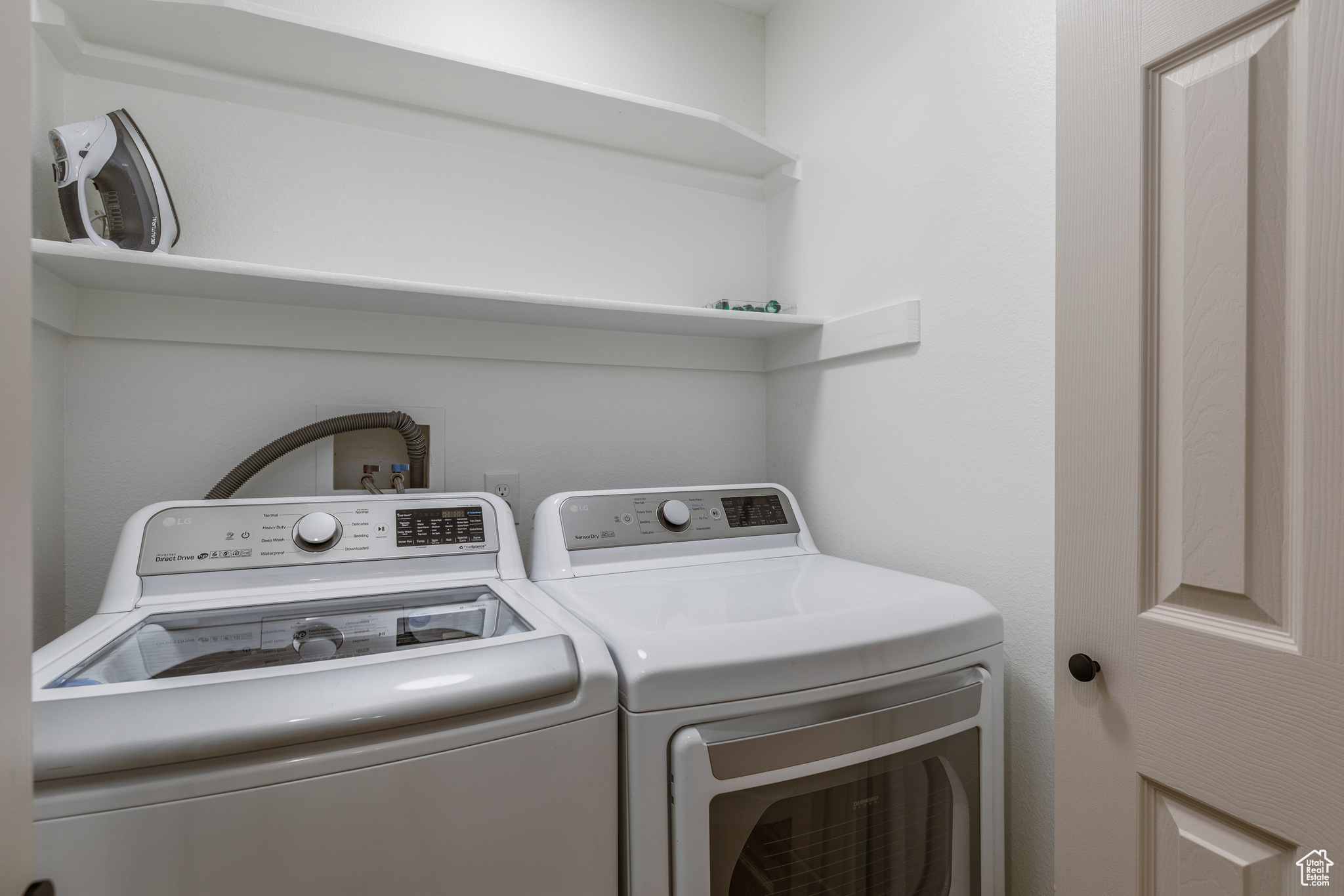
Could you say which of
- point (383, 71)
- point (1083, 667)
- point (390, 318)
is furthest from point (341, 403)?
point (1083, 667)

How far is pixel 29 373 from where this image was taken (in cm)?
39

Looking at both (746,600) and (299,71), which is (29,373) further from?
(299,71)

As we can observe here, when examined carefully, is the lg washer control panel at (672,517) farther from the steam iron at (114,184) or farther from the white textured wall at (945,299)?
the steam iron at (114,184)

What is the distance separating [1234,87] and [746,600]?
849mm

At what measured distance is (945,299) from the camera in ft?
3.98

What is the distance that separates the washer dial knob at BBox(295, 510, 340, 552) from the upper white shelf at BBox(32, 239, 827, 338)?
420mm

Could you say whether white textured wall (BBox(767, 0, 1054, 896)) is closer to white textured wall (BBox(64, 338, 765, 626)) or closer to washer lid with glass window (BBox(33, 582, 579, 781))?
white textured wall (BBox(64, 338, 765, 626))

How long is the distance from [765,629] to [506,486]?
853 millimetres

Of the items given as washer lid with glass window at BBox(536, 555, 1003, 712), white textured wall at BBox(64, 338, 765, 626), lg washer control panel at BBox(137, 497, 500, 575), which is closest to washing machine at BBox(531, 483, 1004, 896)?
washer lid with glass window at BBox(536, 555, 1003, 712)

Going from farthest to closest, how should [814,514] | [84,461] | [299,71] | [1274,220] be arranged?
1. [814,514]
2. [299,71]
3. [84,461]
4. [1274,220]

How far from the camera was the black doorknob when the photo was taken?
31.7 inches

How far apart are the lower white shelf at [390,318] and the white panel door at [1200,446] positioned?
20.2 inches

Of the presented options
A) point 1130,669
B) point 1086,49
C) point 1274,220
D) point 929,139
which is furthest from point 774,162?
point 1130,669

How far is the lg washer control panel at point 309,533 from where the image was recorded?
1.02 metres
